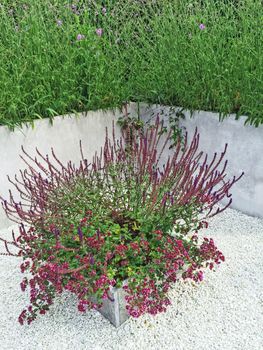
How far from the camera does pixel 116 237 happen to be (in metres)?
1.97

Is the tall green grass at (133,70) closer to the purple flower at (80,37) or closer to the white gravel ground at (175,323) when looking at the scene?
the purple flower at (80,37)

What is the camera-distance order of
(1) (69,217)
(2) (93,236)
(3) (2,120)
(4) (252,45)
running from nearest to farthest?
(2) (93,236) < (1) (69,217) < (3) (2,120) < (4) (252,45)

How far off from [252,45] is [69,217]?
231 cm

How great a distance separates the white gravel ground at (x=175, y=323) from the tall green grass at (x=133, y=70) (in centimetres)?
137

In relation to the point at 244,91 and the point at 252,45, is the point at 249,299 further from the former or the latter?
the point at 252,45

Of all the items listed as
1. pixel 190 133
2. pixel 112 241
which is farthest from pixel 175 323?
pixel 190 133

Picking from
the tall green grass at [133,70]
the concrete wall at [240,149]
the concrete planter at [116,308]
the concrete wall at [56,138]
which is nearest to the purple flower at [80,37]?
the tall green grass at [133,70]

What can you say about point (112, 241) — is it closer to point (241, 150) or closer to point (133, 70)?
point (241, 150)

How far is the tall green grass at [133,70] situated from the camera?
313cm

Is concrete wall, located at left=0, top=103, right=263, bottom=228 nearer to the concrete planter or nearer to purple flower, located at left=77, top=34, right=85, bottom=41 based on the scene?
purple flower, located at left=77, top=34, right=85, bottom=41

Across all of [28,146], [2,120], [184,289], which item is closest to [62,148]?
[28,146]

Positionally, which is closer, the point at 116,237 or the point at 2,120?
the point at 116,237

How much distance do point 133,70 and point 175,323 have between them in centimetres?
271

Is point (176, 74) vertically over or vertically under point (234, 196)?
over
